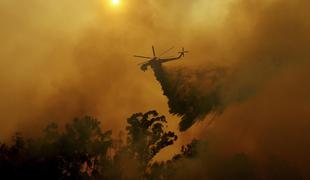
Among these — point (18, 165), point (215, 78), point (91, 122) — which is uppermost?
point (215, 78)

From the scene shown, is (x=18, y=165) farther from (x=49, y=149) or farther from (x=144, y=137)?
(x=144, y=137)

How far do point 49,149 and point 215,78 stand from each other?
25.1 m

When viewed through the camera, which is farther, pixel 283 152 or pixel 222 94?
pixel 222 94

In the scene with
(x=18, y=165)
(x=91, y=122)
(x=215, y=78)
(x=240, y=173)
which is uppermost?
(x=215, y=78)

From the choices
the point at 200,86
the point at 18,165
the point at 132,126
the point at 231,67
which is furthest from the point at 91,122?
the point at 231,67

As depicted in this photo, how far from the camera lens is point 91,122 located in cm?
8050

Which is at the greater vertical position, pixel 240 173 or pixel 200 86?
pixel 200 86

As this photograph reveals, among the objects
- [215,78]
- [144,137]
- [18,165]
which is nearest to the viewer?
[18,165]

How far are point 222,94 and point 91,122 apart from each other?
18.7 m

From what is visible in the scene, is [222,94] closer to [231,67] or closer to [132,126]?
[231,67]

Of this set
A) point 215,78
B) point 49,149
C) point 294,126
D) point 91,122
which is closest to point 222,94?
point 215,78

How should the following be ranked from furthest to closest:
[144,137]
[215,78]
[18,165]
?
[215,78] < [144,137] < [18,165]

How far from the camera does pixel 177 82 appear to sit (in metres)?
87.4

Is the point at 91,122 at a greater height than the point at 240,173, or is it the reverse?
the point at 91,122
